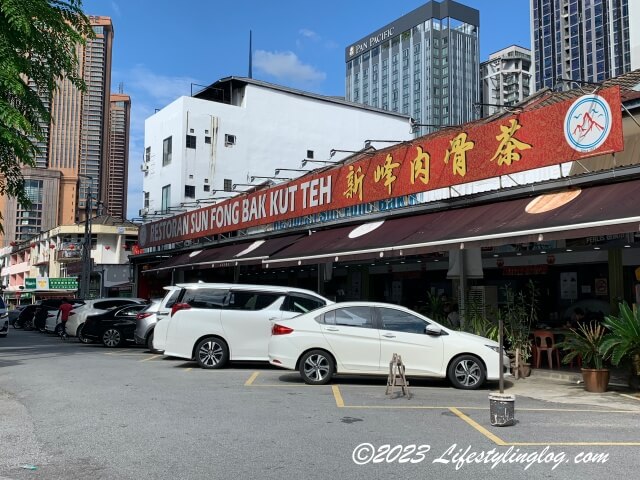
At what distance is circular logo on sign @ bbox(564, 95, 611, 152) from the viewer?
11.6m

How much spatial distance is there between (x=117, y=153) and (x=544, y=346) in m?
71.2

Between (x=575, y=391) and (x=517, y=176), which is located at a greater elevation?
(x=517, y=176)

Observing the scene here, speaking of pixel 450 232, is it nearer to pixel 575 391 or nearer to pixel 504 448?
pixel 575 391

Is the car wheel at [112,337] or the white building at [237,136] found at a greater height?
the white building at [237,136]

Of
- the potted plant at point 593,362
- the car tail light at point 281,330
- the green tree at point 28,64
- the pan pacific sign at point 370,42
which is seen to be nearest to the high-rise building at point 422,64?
the pan pacific sign at point 370,42

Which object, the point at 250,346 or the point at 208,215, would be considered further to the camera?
the point at 208,215

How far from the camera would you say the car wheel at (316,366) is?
37.1ft

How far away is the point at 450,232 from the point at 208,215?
55.5 feet

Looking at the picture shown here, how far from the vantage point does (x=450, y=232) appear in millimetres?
13305

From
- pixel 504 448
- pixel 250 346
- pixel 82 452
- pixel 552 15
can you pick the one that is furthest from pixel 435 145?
pixel 552 15

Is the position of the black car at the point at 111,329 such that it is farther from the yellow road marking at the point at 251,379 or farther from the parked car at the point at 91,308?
the yellow road marking at the point at 251,379

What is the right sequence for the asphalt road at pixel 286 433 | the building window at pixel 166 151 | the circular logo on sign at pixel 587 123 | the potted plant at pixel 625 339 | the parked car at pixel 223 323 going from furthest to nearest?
the building window at pixel 166 151
the parked car at pixel 223 323
the circular logo on sign at pixel 587 123
the potted plant at pixel 625 339
the asphalt road at pixel 286 433

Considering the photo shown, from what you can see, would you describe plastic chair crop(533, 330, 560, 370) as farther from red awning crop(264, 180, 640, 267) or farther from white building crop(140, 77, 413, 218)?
white building crop(140, 77, 413, 218)

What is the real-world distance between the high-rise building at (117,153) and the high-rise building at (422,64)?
165 feet
